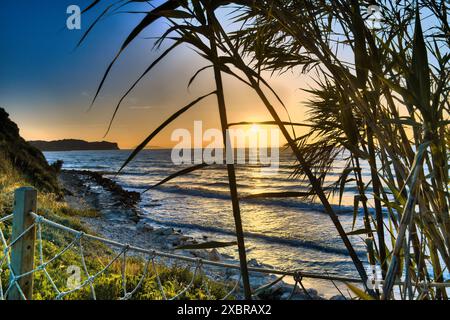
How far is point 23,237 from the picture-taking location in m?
1.85

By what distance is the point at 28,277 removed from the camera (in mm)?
1894

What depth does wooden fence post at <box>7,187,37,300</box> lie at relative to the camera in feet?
6.06

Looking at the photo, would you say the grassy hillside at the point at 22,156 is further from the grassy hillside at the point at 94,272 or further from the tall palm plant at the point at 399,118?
the tall palm plant at the point at 399,118

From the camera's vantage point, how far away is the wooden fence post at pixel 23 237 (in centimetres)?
185

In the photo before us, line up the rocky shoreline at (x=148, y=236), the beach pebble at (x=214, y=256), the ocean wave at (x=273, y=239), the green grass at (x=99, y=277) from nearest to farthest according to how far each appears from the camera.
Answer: the green grass at (x=99, y=277), the rocky shoreline at (x=148, y=236), the beach pebble at (x=214, y=256), the ocean wave at (x=273, y=239)

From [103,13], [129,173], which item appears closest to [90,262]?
[103,13]

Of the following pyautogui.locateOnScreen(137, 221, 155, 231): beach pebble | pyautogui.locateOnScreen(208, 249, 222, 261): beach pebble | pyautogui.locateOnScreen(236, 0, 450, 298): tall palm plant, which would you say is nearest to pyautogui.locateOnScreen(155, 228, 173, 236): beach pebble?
pyautogui.locateOnScreen(137, 221, 155, 231): beach pebble

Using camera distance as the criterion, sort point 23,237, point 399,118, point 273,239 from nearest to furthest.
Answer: point 399,118 → point 23,237 → point 273,239

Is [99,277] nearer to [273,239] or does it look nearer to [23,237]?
[23,237]

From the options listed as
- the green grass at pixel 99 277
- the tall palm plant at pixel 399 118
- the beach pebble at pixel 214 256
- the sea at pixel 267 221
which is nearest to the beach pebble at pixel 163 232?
the sea at pixel 267 221

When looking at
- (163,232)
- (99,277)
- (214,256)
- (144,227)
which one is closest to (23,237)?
(99,277)

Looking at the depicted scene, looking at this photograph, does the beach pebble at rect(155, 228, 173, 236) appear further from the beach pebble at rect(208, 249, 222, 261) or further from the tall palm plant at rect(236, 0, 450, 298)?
the tall palm plant at rect(236, 0, 450, 298)

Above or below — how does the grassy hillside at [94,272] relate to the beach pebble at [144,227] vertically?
above

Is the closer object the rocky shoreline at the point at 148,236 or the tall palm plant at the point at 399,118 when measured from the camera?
the tall palm plant at the point at 399,118
